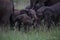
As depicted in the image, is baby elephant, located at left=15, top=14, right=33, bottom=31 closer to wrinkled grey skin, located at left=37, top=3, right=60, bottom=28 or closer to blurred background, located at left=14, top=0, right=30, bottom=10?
wrinkled grey skin, located at left=37, top=3, right=60, bottom=28

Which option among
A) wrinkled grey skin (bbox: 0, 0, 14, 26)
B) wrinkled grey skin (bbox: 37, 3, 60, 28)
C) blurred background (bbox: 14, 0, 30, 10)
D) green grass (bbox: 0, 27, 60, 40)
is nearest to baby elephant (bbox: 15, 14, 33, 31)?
wrinkled grey skin (bbox: 0, 0, 14, 26)

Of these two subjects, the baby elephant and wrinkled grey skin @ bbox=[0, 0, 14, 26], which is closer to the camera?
wrinkled grey skin @ bbox=[0, 0, 14, 26]

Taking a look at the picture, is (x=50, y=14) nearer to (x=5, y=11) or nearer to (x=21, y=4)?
(x=5, y=11)

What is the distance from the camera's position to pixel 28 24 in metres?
8.12

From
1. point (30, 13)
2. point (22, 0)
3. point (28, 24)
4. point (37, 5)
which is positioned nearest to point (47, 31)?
point (28, 24)

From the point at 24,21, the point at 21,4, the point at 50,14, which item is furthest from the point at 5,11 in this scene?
the point at 21,4

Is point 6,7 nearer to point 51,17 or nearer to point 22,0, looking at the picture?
point 51,17

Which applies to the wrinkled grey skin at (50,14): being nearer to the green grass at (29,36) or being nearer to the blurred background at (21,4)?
the green grass at (29,36)

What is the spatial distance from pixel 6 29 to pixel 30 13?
1.78 metres

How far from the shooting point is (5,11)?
24.5 feet

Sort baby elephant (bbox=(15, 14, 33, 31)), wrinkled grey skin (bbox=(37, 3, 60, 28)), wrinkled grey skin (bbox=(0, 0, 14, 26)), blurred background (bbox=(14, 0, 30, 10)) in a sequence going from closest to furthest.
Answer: wrinkled grey skin (bbox=(0, 0, 14, 26)), baby elephant (bbox=(15, 14, 33, 31)), wrinkled grey skin (bbox=(37, 3, 60, 28)), blurred background (bbox=(14, 0, 30, 10))

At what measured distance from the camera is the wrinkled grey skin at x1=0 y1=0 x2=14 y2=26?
7.42 metres

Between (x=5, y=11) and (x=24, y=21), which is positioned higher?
(x=5, y=11)

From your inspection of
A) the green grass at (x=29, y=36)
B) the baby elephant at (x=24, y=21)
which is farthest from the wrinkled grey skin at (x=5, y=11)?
the green grass at (x=29, y=36)
